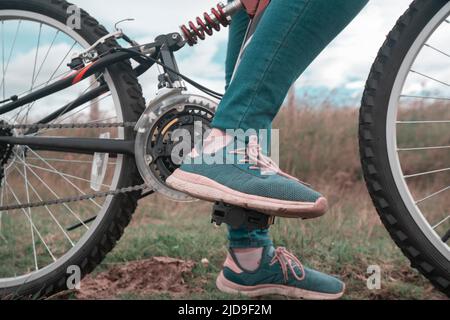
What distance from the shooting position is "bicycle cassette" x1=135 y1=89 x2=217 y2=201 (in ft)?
6.10

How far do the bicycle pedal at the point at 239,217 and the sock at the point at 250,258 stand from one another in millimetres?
413

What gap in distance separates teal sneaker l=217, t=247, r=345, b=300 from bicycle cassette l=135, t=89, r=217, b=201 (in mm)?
341

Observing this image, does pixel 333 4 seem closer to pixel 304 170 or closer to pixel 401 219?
pixel 401 219

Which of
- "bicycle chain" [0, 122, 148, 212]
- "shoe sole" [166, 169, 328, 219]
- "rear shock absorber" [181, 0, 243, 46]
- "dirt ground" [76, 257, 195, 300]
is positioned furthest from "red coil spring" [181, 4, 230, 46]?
"dirt ground" [76, 257, 195, 300]

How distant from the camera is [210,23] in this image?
191cm

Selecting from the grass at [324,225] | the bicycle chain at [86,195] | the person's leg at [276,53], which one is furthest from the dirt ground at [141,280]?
the person's leg at [276,53]

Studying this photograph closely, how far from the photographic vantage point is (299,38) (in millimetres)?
1479

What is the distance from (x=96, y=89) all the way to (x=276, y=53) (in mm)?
838

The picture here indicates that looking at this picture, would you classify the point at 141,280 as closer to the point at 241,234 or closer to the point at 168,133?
the point at 241,234

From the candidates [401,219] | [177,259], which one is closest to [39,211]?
[177,259]

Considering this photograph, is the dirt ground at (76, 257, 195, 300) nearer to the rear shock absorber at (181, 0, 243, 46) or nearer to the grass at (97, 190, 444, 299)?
the grass at (97, 190, 444, 299)

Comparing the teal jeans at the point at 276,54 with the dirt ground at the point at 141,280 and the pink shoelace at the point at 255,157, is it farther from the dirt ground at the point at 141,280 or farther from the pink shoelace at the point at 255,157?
the dirt ground at the point at 141,280
